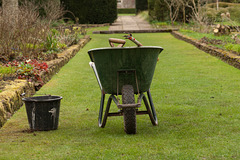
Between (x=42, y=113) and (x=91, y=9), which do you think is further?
(x=91, y=9)

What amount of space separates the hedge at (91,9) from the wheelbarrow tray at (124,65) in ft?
67.2

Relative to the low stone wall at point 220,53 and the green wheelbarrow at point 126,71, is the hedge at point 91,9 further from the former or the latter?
the green wheelbarrow at point 126,71

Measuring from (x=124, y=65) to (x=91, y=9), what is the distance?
21.0 meters

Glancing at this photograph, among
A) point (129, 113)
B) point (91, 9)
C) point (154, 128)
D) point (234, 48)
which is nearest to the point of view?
point (129, 113)

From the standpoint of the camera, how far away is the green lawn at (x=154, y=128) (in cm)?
380

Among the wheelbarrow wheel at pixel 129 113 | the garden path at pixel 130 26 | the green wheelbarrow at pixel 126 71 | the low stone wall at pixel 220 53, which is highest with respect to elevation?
the green wheelbarrow at pixel 126 71

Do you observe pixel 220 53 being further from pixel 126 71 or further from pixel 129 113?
pixel 129 113

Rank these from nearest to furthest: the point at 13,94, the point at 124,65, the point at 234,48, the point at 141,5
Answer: the point at 124,65
the point at 13,94
the point at 234,48
the point at 141,5

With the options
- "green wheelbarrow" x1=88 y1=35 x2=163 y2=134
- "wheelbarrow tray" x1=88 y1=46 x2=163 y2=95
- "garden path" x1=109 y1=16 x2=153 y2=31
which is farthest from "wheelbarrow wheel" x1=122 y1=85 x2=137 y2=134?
"garden path" x1=109 y1=16 x2=153 y2=31

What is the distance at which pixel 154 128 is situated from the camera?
4.73 meters

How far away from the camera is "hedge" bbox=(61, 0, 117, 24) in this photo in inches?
982

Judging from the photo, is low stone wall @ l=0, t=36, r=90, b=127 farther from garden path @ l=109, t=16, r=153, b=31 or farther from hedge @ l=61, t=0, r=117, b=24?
hedge @ l=61, t=0, r=117, b=24

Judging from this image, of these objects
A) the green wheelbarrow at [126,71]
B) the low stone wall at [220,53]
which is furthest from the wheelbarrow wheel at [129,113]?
the low stone wall at [220,53]

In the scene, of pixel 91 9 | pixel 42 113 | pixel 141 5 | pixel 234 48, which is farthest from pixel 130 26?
pixel 42 113
